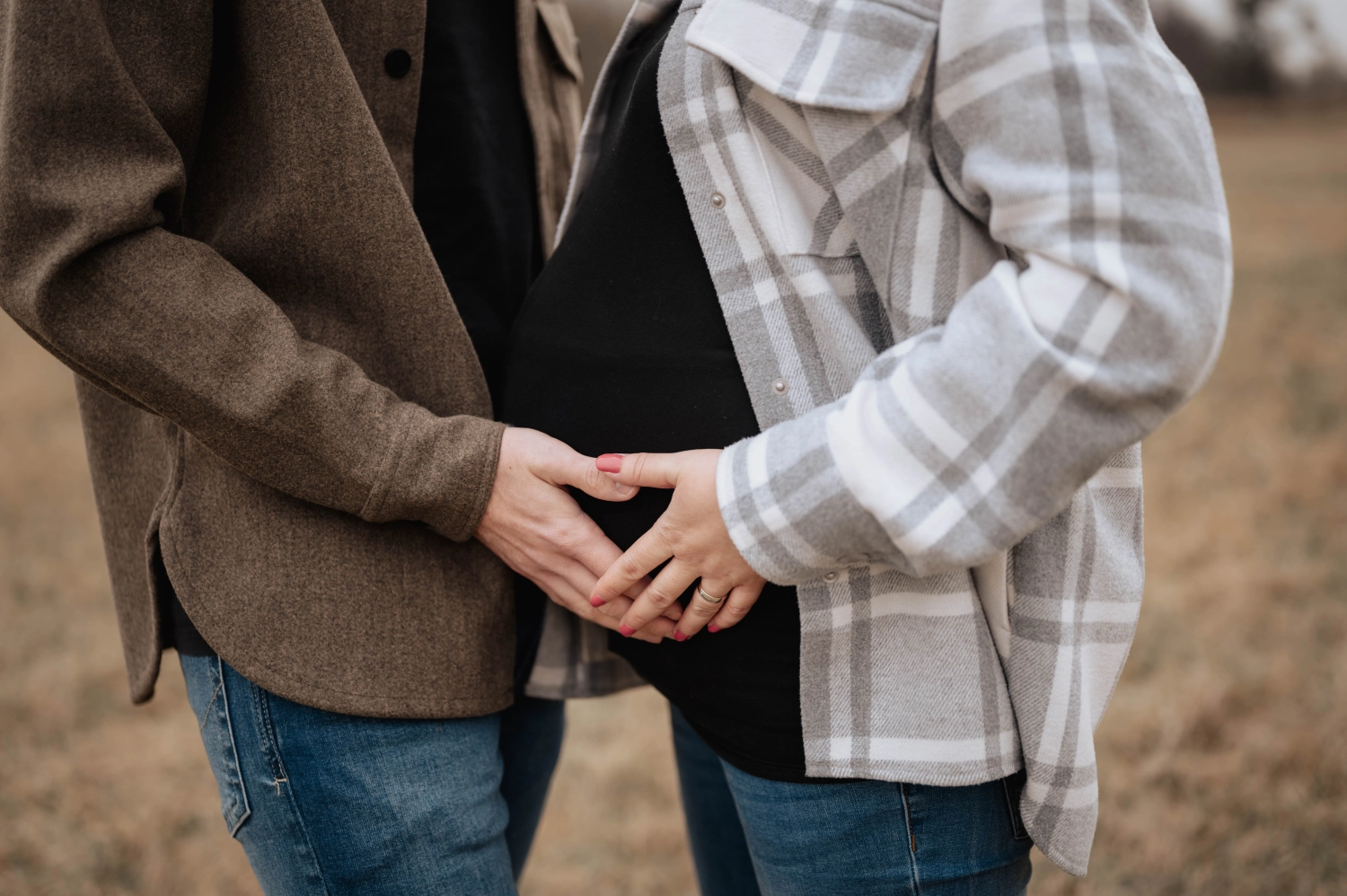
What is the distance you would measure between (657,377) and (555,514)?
18 centimetres

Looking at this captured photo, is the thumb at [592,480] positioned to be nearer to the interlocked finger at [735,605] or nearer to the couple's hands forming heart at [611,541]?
the couple's hands forming heart at [611,541]

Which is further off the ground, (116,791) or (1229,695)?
(116,791)

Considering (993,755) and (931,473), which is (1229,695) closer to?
(993,755)

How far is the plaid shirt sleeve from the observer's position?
71 centimetres

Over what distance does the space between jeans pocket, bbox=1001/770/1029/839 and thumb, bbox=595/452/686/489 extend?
46cm

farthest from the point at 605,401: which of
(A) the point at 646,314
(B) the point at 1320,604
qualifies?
(B) the point at 1320,604

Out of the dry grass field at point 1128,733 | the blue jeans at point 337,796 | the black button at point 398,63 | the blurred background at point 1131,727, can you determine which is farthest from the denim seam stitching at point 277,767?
the dry grass field at point 1128,733

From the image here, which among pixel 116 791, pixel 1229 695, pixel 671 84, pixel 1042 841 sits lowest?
pixel 1229 695

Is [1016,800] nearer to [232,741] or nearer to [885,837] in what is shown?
[885,837]

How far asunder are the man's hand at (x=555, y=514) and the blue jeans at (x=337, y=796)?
23 cm

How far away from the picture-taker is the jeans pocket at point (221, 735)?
3.22 ft

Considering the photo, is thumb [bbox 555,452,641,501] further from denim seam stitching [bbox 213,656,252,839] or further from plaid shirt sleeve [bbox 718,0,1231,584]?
denim seam stitching [bbox 213,656,252,839]

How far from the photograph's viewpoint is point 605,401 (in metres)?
0.98

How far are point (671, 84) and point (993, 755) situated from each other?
721 millimetres
